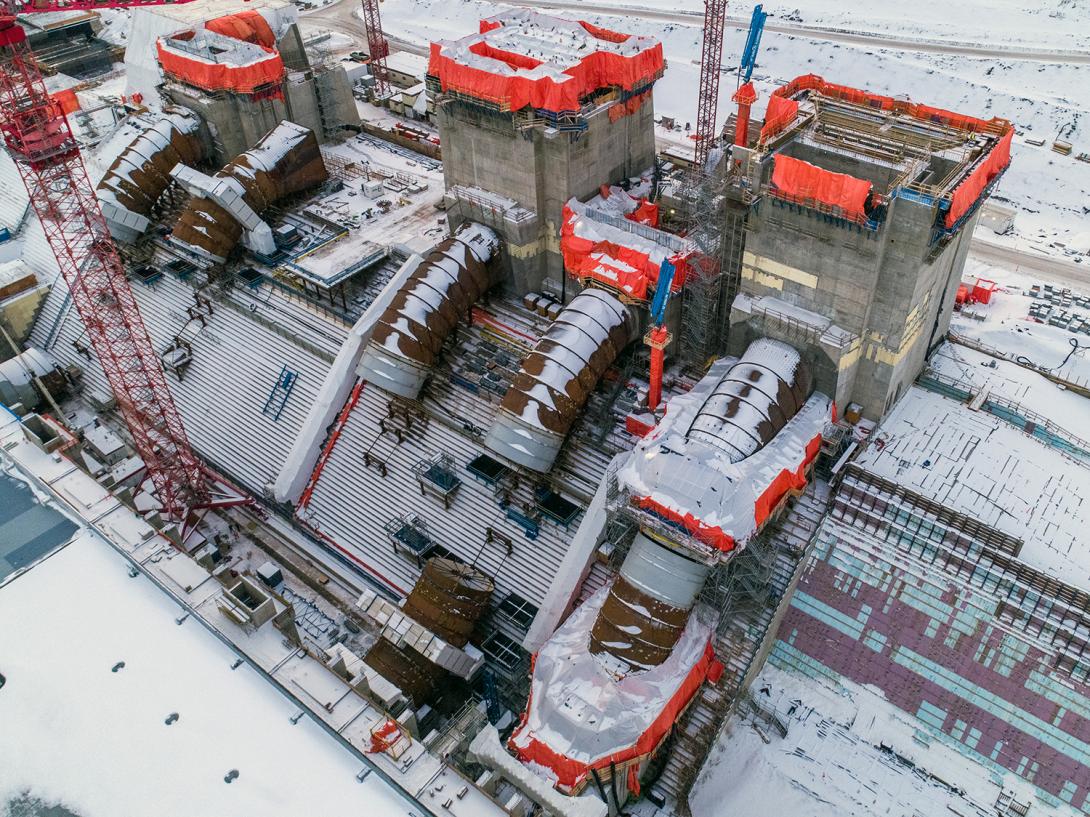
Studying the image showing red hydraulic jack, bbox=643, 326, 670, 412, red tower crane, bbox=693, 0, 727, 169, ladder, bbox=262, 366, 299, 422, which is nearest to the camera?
red hydraulic jack, bbox=643, 326, 670, 412

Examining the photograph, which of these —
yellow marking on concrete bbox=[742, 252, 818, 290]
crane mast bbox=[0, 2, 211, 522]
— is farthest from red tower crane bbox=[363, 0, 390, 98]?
yellow marking on concrete bbox=[742, 252, 818, 290]

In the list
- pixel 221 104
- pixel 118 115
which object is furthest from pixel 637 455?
pixel 118 115

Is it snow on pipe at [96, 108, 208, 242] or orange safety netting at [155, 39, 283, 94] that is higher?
orange safety netting at [155, 39, 283, 94]

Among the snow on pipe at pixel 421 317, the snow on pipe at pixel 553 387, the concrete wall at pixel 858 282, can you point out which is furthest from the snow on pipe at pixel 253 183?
the concrete wall at pixel 858 282

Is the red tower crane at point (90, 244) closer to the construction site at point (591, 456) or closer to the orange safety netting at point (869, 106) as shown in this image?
the construction site at point (591, 456)

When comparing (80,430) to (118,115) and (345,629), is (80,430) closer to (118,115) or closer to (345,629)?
(345,629)

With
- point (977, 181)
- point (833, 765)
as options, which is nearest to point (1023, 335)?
point (977, 181)

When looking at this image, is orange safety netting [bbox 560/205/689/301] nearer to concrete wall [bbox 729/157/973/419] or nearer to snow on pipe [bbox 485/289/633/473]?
snow on pipe [bbox 485/289/633/473]
